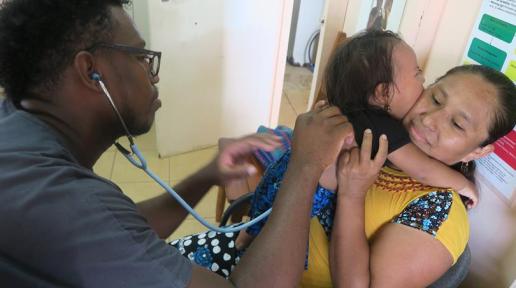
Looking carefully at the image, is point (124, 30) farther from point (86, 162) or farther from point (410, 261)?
point (410, 261)

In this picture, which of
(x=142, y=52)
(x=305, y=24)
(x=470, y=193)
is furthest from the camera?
(x=305, y=24)

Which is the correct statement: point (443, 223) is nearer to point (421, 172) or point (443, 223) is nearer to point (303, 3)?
point (421, 172)

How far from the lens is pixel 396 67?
1050 millimetres

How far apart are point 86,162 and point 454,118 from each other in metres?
0.95

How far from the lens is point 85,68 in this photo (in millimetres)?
827

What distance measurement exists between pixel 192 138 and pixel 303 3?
2.39m

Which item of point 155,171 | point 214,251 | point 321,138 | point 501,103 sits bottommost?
point 155,171

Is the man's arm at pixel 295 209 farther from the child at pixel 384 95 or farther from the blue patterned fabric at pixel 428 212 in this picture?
the blue patterned fabric at pixel 428 212

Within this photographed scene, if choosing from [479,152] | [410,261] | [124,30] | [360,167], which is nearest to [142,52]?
[124,30]

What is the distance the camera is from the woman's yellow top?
0.98 metres

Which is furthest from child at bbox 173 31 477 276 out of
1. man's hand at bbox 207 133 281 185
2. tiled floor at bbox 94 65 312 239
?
tiled floor at bbox 94 65 312 239

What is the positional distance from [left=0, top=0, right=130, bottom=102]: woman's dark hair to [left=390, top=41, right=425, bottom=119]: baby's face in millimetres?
746

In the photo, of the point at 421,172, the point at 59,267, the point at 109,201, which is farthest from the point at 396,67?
the point at 59,267

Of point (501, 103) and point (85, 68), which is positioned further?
point (501, 103)
